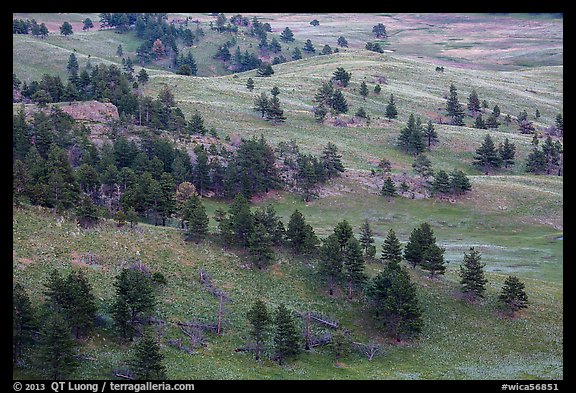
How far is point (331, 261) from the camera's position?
68.9m

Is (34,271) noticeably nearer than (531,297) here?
Yes

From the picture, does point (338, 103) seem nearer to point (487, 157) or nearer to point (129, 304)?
point (487, 157)

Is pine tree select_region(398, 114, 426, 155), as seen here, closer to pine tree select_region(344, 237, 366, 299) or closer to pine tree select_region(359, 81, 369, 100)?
pine tree select_region(359, 81, 369, 100)

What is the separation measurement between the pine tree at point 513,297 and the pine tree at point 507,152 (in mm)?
80212

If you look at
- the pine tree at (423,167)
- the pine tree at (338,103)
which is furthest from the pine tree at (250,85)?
the pine tree at (423,167)

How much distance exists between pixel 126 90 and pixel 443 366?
109m

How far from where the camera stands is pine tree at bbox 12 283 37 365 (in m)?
47.8

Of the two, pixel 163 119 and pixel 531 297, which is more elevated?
pixel 163 119

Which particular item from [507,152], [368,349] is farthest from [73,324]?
[507,152]

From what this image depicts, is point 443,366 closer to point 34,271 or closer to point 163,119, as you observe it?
point 34,271

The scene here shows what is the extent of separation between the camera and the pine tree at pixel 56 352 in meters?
45.7

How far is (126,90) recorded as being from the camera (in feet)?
466

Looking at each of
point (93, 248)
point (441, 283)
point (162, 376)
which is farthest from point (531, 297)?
point (93, 248)

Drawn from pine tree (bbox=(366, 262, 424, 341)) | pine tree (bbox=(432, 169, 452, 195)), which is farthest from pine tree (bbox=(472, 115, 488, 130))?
pine tree (bbox=(366, 262, 424, 341))
